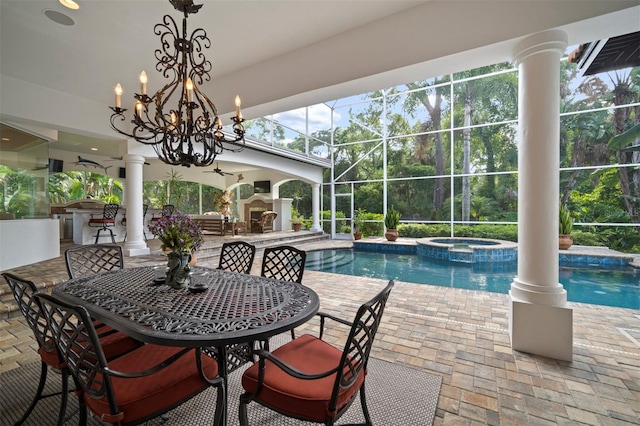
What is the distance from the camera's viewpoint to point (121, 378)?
1.39 meters

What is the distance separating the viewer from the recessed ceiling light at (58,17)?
258 centimetres

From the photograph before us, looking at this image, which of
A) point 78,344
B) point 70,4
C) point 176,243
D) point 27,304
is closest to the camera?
point 78,344

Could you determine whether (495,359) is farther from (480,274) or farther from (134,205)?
(134,205)

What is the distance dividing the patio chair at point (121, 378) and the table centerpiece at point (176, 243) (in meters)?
0.52

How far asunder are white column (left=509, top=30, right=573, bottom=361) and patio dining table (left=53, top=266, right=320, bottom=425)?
6.54 ft

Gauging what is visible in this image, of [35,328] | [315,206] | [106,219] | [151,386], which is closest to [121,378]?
[151,386]

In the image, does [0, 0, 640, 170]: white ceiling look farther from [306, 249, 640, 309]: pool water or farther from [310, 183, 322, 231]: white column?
[310, 183, 322, 231]: white column

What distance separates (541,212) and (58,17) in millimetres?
4769

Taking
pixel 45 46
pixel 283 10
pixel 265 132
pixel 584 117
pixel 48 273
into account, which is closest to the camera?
pixel 283 10

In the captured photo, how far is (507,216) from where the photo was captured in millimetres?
10711

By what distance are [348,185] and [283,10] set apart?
9.89m

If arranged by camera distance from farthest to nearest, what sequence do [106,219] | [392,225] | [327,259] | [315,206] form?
[315,206] → [392,225] → [327,259] → [106,219]

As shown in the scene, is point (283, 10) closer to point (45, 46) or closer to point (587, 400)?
point (45, 46)

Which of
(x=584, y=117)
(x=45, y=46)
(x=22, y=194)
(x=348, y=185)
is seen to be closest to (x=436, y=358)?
(x=45, y=46)
